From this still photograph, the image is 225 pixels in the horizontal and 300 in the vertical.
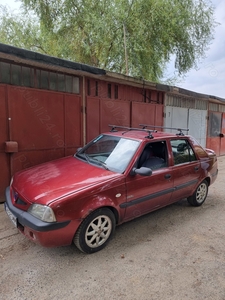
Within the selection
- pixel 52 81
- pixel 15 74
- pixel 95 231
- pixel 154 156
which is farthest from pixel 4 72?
pixel 95 231

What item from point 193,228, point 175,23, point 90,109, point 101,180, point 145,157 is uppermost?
point 175,23

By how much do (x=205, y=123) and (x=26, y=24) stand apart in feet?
36.7

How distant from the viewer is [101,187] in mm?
2645

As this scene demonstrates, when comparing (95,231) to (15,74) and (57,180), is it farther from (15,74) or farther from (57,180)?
(15,74)

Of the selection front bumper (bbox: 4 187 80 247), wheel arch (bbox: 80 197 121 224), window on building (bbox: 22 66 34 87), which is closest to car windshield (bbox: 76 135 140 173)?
wheel arch (bbox: 80 197 121 224)

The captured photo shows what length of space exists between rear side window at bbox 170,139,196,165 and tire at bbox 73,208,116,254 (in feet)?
5.39

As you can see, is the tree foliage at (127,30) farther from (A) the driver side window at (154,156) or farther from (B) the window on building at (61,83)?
(A) the driver side window at (154,156)

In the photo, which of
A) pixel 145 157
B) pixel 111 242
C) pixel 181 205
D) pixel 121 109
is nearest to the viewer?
pixel 111 242

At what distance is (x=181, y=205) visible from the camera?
14.6 ft

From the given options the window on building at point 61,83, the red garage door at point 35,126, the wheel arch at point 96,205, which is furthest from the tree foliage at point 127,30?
the wheel arch at point 96,205

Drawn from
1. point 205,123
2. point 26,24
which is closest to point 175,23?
point 205,123

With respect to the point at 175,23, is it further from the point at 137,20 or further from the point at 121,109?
the point at 121,109

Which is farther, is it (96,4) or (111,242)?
(96,4)

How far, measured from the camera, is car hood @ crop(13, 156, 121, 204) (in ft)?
8.18
